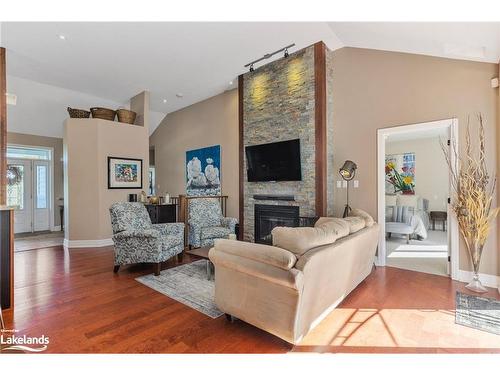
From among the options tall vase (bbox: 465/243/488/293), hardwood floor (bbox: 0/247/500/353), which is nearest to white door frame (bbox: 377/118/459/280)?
tall vase (bbox: 465/243/488/293)

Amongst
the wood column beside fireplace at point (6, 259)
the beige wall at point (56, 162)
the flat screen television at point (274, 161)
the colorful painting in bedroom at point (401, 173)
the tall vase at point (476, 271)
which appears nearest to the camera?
the wood column beside fireplace at point (6, 259)

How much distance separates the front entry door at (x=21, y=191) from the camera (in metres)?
6.66

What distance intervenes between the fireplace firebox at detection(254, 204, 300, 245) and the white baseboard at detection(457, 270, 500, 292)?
7.23 feet

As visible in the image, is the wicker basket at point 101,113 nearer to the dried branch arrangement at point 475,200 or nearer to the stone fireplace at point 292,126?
the stone fireplace at point 292,126

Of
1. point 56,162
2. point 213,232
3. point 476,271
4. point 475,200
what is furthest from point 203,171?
point 476,271

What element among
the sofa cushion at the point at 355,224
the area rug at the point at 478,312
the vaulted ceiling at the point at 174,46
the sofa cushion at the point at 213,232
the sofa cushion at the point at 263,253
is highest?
the vaulted ceiling at the point at 174,46

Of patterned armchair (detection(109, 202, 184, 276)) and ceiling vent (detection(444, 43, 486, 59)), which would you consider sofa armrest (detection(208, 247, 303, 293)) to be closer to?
patterned armchair (detection(109, 202, 184, 276))

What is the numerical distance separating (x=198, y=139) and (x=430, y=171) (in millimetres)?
6290

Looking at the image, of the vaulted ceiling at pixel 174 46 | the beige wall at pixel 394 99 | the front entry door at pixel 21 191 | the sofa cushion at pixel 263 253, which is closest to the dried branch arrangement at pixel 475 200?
the beige wall at pixel 394 99

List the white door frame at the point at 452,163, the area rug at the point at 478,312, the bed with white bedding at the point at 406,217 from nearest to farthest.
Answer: the area rug at the point at 478,312 < the white door frame at the point at 452,163 < the bed with white bedding at the point at 406,217

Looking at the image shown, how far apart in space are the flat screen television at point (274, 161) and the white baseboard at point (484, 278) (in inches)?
97.7

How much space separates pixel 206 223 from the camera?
4.92m

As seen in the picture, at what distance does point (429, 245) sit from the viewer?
5.12 m
